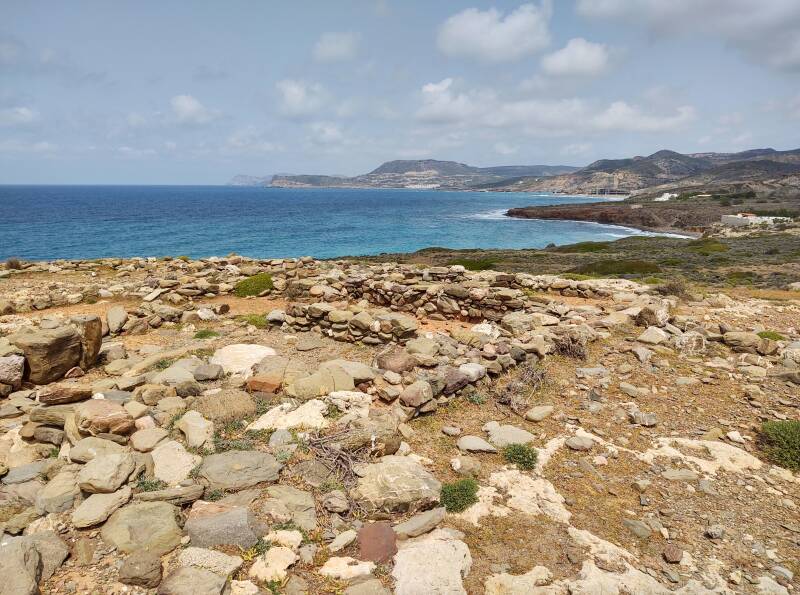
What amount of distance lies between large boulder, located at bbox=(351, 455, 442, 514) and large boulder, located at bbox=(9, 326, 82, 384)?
712cm

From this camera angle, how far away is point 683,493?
6785mm

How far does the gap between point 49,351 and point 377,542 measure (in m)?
7.96

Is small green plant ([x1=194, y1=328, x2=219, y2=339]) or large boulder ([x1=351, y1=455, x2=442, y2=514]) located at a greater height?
small green plant ([x1=194, y1=328, x2=219, y2=339])

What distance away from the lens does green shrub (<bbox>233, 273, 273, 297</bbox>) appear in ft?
58.7

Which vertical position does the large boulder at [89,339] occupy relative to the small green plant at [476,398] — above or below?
above

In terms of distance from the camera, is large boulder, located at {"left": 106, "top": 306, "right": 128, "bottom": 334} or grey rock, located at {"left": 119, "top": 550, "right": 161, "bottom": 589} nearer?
grey rock, located at {"left": 119, "top": 550, "right": 161, "bottom": 589}

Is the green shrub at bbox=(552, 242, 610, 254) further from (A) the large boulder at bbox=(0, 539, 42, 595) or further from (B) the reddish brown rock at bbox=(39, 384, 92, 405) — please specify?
(A) the large boulder at bbox=(0, 539, 42, 595)

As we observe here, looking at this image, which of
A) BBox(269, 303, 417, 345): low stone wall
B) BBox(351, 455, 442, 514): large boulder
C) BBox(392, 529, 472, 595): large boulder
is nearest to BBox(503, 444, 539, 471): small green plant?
BBox(351, 455, 442, 514): large boulder

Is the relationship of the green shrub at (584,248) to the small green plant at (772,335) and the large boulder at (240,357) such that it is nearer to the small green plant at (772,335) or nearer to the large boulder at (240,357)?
the small green plant at (772,335)

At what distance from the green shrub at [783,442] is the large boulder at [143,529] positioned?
31.3 ft

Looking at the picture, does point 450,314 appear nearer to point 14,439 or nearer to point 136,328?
point 136,328

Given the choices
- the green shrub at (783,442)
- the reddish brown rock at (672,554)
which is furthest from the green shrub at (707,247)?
the reddish brown rock at (672,554)

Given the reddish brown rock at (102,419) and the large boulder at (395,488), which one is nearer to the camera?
the large boulder at (395,488)

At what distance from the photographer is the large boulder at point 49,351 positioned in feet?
28.6
